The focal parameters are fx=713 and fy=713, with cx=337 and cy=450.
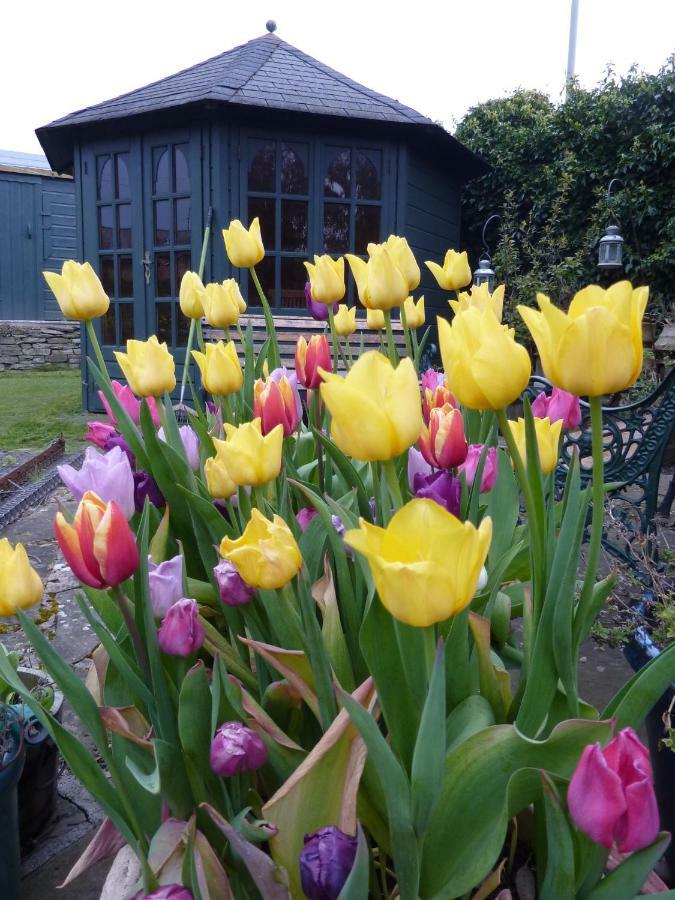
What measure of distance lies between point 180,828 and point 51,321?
12119 mm

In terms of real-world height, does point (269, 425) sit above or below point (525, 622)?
above

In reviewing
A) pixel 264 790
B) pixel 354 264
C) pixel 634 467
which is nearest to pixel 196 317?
pixel 354 264

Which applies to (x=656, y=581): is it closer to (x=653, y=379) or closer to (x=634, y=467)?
(x=634, y=467)

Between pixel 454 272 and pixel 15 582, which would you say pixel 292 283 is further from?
pixel 15 582

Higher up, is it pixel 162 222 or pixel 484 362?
pixel 162 222

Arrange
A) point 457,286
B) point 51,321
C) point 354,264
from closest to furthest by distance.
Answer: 1. point 354,264
2. point 457,286
3. point 51,321

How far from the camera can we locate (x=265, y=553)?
60 centimetres

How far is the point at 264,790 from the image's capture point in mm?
790

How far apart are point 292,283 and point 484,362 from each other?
5.59 meters

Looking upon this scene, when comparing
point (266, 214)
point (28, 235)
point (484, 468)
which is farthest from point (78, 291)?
point (28, 235)

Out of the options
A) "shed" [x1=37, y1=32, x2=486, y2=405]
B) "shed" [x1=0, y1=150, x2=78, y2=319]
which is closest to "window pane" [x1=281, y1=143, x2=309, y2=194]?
"shed" [x1=37, y1=32, x2=486, y2=405]

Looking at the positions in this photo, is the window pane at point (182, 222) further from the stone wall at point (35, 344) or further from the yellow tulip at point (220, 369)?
the stone wall at point (35, 344)

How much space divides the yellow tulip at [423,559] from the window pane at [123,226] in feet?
20.8

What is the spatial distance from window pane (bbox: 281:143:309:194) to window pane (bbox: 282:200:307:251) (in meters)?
0.10
